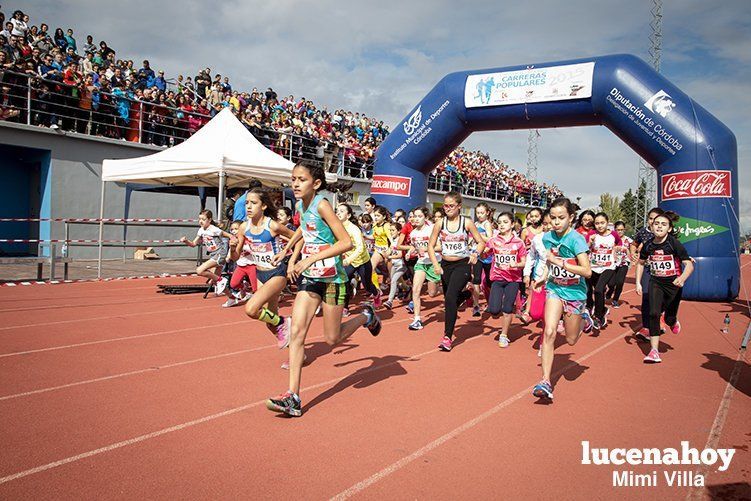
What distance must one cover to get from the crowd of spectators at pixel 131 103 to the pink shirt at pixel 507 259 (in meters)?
13.8

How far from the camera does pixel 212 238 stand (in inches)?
438

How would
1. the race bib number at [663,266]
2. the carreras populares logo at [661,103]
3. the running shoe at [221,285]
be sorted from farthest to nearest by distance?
the carreras populares logo at [661,103] < the running shoe at [221,285] < the race bib number at [663,266]

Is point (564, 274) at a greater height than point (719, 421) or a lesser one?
greater

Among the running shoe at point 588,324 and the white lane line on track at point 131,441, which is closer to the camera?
the white lane line on track at point 131,441

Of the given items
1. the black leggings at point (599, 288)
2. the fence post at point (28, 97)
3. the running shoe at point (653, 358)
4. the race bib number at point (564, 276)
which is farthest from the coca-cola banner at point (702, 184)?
the fence post at point (28, 97)

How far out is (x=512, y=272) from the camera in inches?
302

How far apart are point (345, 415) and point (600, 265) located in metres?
6.34

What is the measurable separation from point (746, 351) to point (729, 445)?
14.1ft

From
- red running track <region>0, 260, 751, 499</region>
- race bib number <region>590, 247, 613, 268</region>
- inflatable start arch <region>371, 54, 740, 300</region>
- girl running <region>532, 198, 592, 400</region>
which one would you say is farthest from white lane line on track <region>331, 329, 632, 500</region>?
inflatable start arch <region>371, 54, 740, 300</region>

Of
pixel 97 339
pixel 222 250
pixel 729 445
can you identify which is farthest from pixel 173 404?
pixel 222 250

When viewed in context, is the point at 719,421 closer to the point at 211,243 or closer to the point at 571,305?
the point at 571,305

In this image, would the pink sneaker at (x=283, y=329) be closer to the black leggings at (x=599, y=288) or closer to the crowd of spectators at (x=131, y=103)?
the black leggings at (x=599, y=288)

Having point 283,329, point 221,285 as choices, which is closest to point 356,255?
point 283,329

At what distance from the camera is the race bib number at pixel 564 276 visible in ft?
17.3
